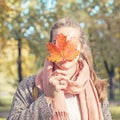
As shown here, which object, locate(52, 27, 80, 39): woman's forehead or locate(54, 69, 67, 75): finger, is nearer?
locate(54, 69, 67, 75): finger

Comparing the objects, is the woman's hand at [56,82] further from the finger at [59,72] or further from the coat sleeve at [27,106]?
the coat sleeve at [27,106]

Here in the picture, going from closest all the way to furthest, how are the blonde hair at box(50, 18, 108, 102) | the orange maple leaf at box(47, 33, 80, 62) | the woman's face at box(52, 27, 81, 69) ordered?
the orange maple leaf at box(47, 33, 80, 62)
the woman's face at box(52, 27, 81, 69)
the blonde hair at box(50, 18, 108, 102)

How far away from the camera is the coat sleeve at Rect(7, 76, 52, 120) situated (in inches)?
116

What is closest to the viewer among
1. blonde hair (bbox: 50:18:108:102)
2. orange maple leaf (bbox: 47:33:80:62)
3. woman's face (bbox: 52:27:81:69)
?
orange maple leaf (bbox: 47:33:80:62)

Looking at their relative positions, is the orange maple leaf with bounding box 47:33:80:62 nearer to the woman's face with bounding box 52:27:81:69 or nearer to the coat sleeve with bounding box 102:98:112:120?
the woman's face with bounding box 52:27:81:69

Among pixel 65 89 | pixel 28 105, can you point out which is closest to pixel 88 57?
pixel 65 89

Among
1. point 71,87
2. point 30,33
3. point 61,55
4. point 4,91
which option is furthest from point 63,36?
point 4,91

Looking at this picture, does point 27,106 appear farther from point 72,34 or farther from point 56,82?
point 72,34

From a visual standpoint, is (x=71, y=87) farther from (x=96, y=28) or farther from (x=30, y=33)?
(x=96, y=28)

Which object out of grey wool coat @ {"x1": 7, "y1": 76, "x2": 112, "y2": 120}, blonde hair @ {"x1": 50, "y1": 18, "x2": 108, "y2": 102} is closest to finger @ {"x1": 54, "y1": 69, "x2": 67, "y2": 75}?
grey wool coat @ {"x1": 7, "y1": 76, "x2": 112, "y2": 120}

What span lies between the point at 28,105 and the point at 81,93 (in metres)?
0.37

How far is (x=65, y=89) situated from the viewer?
9.78 ft

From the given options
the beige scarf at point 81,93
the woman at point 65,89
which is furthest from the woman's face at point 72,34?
the beige scarf at point 81,93

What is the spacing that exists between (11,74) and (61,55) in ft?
163
